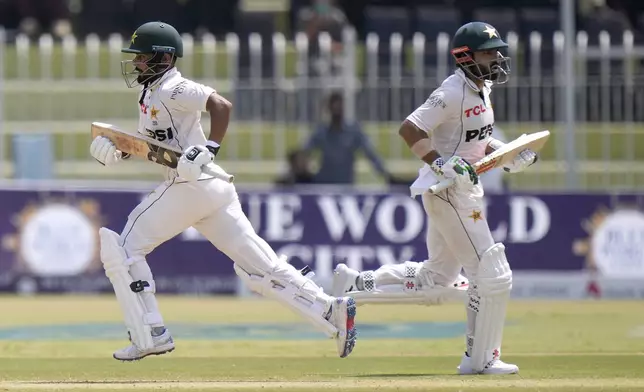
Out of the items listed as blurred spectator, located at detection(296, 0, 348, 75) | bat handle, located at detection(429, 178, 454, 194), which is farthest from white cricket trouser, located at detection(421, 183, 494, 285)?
blurred spectator, located at detection(296, 0, 348, 75)

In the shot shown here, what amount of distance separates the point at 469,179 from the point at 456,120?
1.37 feet

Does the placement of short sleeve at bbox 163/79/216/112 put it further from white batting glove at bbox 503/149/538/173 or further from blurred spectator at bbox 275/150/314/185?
blurred spectator at bbox 275/150/314/185

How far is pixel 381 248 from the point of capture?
14.3 metres

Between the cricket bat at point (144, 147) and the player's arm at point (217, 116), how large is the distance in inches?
5.5

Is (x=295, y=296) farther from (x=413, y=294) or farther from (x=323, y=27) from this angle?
(x=323, y=27)

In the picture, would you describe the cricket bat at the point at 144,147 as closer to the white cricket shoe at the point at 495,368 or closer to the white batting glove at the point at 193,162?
the white batting glove at the point at 193,162

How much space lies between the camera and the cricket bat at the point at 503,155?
7953 mm

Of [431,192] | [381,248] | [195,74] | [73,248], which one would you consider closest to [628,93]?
[381,248]

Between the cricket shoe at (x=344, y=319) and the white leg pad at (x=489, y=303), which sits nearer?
the white leg pad at (x=489, y=303)

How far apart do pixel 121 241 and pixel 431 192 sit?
1.69 meters

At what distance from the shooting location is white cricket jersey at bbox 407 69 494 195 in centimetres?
809

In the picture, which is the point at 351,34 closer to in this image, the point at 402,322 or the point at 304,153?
the point at 304,153

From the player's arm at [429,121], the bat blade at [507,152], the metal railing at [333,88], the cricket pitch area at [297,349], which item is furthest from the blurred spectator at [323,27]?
the player's arm at [429,121]

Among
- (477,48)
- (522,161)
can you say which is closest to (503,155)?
(522,161)
